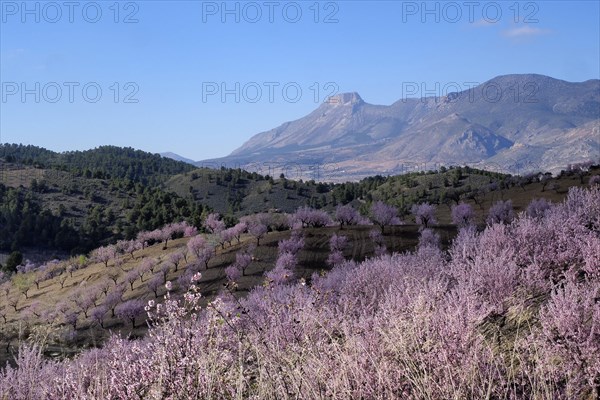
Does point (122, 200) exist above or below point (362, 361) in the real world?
below

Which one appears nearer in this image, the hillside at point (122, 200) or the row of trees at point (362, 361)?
the row of trees at point (362, 361)

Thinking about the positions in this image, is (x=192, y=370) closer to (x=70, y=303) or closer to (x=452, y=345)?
(x=452, y=345)

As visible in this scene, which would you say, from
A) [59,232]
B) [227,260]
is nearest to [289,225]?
[227,260]

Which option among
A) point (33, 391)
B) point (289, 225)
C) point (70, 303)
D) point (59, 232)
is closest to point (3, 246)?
point (59, 232)

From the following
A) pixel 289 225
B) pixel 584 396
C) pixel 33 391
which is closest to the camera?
pixel 584 396

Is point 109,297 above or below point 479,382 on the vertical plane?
below

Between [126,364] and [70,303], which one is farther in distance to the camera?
[70,303]

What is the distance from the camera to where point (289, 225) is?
64.7 meters

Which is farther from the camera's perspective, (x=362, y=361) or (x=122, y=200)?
(x=122, y=200)

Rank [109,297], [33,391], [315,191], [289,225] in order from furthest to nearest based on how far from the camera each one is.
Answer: [315,191] → [289,225] → [109,297] → [33,391]

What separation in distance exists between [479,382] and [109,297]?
54.6 m

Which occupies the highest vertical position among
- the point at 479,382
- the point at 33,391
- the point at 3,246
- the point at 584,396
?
the point at 479,382

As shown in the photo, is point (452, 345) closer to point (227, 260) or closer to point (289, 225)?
point (227, 260)

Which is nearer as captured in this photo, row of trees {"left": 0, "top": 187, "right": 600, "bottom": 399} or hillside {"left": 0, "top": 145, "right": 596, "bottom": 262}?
row of trees {"left": 0, "top": 187, "right": 600, "bottom": 399}
